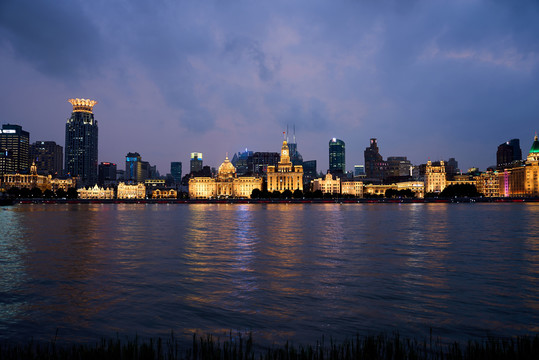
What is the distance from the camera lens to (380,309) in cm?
1839

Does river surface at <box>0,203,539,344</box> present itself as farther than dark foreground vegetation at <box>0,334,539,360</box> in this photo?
Yes

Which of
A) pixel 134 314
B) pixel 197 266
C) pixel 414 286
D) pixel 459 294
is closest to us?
pixel 134 314

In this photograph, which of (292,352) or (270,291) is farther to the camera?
(270,291)

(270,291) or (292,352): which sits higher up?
(292,352)

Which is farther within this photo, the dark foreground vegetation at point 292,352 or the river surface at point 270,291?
the river surface at point 270,291

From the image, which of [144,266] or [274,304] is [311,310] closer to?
[274,304]

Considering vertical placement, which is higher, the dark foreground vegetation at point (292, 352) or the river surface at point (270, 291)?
the dark foreground vegetation at point (292, 352)

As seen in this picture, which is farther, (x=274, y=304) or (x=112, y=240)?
(x=112, y=240)

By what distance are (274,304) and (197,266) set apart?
11.5 metres

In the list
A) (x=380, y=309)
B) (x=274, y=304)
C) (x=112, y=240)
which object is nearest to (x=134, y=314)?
(x=274, y=304)

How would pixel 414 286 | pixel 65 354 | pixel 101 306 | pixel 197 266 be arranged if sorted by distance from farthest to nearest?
pixel 197 266 → pixel 414 286 → pixel 101 306 → pixel 65 354

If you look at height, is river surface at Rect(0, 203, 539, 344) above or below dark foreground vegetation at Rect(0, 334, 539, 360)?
below

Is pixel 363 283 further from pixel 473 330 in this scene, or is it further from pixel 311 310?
pixel 473 330

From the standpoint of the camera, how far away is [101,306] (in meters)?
19.0
